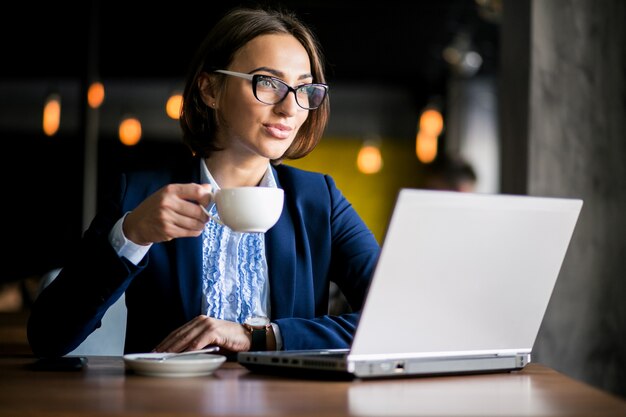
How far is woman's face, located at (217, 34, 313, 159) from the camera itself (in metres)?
1.93

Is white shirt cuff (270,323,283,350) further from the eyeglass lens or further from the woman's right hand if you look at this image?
the eyeglass lens

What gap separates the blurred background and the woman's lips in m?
0.69

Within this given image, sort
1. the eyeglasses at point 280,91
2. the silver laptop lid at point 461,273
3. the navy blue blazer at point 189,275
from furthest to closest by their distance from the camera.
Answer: the eyeglasses at point 280,91 → the navy blue blazer at point 189,275 → the silver laptop lid at point 461,273

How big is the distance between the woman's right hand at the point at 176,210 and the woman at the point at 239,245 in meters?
0.13

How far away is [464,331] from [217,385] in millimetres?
422

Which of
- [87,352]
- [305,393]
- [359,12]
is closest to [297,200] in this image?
[87,352]

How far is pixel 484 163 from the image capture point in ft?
38.2

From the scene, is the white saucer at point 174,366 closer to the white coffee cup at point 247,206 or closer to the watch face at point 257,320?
the white coffee cup at point 247,206

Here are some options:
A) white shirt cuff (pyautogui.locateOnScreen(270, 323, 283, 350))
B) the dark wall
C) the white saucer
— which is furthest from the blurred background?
white shirt cuff (pyautogui.locateOnScreen(270, 323, 283, 350))

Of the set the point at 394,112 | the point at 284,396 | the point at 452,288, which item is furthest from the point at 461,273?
A: the point at 394,112

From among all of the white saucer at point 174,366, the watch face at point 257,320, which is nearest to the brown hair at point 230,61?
the watch face at point 257,320

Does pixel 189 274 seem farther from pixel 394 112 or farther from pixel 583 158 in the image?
pixel 394 112

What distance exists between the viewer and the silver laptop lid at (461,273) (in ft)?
4.24

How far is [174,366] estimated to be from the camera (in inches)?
54.7
